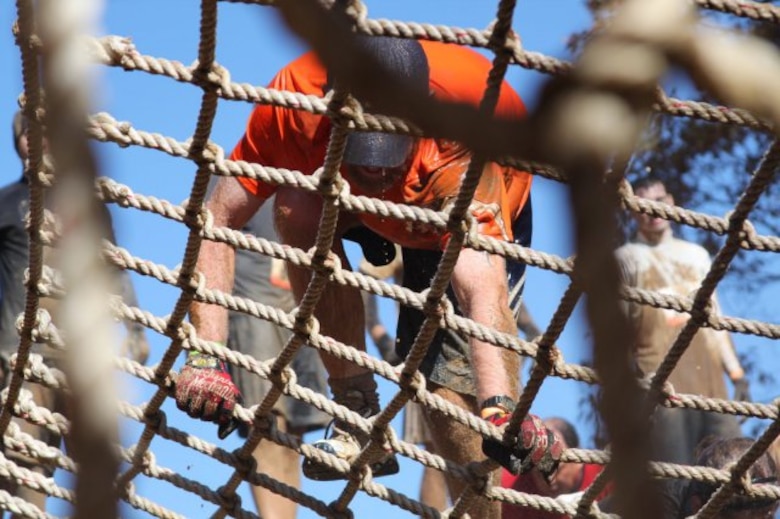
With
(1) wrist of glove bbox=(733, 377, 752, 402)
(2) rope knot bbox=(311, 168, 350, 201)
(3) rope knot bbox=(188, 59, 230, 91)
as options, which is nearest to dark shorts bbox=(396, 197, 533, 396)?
(2) rope knot bbox=(311, 168, 350, 201)

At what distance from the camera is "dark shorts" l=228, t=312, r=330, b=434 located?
151 inches

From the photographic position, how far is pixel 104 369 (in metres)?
0.65

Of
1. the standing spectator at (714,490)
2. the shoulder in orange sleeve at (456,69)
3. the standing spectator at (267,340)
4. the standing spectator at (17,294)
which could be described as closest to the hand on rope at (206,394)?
the shoulder in orange sleeve at (456,69)

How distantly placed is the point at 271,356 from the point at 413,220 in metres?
1.85

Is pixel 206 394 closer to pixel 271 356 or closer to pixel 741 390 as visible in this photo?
pixel 271 356

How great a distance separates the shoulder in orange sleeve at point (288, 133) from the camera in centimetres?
240

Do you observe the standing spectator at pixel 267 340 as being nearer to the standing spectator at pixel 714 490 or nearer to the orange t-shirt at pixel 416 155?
the standing spectator at pixel 714 490

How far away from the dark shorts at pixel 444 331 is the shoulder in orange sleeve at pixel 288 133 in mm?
288

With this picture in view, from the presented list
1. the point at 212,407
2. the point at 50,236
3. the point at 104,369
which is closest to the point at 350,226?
the point at 212,407

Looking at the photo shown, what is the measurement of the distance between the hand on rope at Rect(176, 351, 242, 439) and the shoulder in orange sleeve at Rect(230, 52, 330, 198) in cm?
32

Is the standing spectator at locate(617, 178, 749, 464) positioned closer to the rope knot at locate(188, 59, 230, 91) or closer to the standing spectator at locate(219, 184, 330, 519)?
the standing spectator at locate(219, 184, 330, 519)

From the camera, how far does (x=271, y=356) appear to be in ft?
12.5

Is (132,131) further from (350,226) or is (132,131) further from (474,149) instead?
(474,149)

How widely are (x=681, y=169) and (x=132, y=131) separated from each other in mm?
3614
